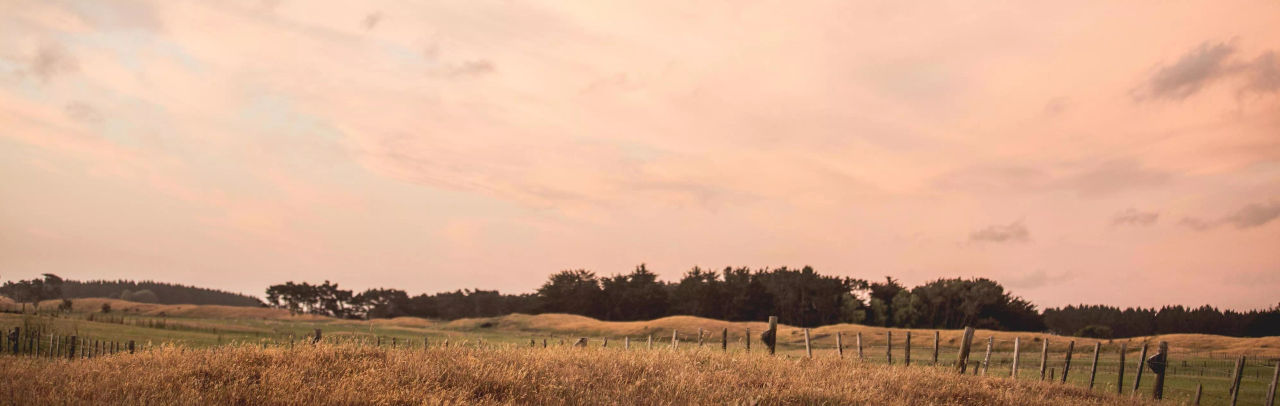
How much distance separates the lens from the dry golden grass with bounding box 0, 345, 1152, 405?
12875mm

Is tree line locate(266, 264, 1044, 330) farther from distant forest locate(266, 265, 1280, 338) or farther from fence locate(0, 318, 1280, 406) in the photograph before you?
fence locate(0, 318, 1280, 406)

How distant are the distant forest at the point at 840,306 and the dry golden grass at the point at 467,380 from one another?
9294 cm

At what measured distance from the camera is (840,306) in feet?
376

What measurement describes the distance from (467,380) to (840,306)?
106 meters

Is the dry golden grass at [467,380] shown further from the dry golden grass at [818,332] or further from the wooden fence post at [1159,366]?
the dry golden grass at [818,332]

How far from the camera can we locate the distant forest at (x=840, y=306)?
4235 inches

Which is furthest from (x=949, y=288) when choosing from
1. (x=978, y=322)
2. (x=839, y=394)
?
(x=839, y=394)

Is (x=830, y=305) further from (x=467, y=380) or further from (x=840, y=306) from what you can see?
(x=467, y=380)

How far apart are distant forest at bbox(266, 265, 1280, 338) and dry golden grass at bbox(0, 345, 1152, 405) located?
305 feet

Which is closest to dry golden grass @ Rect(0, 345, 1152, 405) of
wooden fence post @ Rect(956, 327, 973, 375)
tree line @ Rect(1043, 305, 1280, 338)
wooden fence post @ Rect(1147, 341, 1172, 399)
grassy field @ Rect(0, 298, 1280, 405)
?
grassy field @ Rect(0, 298, 1280, 405)

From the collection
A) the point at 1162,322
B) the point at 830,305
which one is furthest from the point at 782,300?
the point at 1162,322

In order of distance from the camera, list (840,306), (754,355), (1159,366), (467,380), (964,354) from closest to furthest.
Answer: (467,380), (754,355), (1159,366), (964,354), (840,306)

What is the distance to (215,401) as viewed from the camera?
12.6 m

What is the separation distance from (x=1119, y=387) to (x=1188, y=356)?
37053mm
